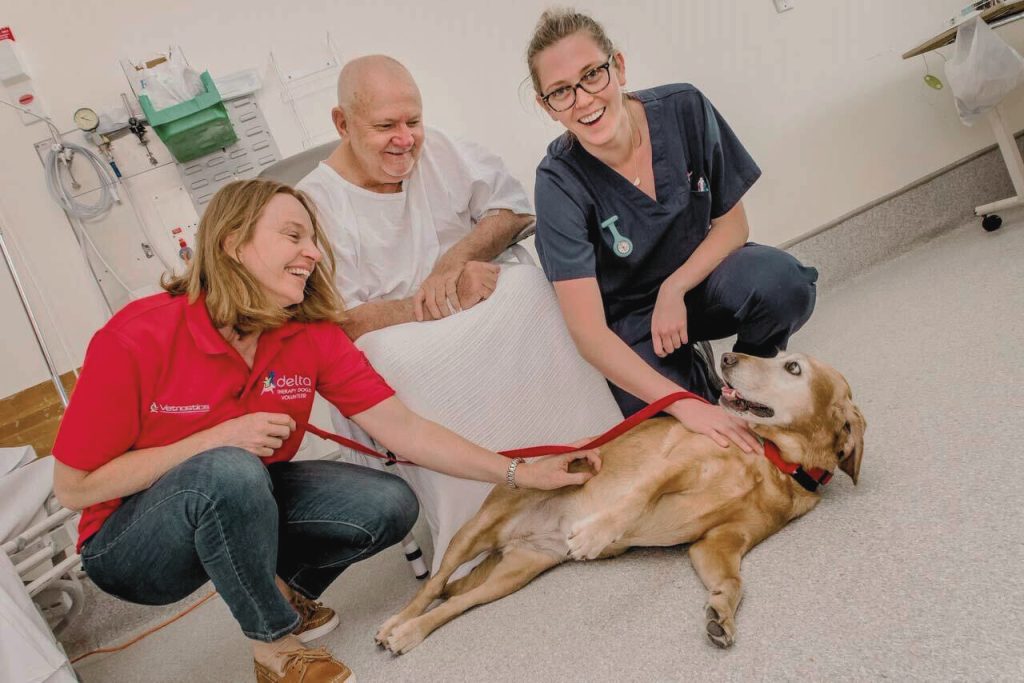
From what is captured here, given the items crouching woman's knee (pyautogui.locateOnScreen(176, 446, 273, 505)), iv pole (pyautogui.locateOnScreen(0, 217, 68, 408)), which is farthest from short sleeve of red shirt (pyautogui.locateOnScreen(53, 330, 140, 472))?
iv pole (pyautogui.locateOnScreen(0, 217, 68, 408))

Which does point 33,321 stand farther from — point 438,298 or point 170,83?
point 438,298

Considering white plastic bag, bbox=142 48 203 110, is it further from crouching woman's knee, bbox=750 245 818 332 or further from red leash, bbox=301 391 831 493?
crouching woman's knee, bbox=750 245 818 332

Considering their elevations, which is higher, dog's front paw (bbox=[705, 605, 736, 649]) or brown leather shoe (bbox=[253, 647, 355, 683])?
brown leather shoe (bbox=[253, 647, 355, 683])

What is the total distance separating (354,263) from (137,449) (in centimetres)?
65

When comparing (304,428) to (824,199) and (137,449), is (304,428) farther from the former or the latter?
(824,199)

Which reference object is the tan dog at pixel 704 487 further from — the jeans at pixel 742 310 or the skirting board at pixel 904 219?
the skirting board at pixel 904 219

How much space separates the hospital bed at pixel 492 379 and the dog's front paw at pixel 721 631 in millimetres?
564

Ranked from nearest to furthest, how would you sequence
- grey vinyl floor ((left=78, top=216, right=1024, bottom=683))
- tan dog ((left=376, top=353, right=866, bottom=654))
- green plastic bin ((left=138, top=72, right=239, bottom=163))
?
1. grey vinyl floor ((left=78, top=216, right=1024, bottom=683))
2. tan dog ((left=376, top=353, right=866, bottom=654))
3. green plastic bin ((left=138, top=72, right=239, bottom=163))

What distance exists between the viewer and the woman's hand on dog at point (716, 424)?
120cm

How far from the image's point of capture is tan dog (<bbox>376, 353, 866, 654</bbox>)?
1149mm

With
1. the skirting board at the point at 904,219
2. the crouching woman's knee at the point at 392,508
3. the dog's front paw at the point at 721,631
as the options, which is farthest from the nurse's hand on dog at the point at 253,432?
the skirting board at the point at 904,219

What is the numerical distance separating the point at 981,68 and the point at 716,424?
213cm

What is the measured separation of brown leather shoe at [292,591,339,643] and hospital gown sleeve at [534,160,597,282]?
32.2 inches

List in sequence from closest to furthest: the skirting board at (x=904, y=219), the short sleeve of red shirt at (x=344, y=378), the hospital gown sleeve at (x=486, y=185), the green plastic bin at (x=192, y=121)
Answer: the short sleeve of red shirt at (x=344, y=378), the hospital gown sleeve at (x=486, y=185), the green plastic bin at (x=192, y=121), the skirting board at (x=904, y=219)
